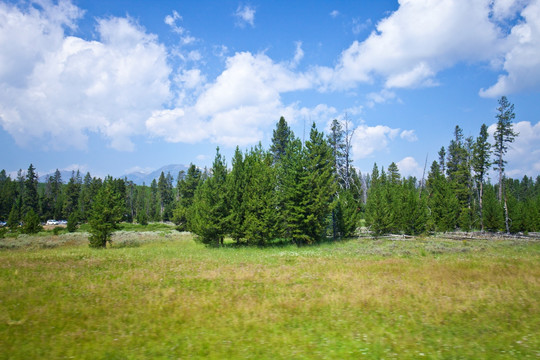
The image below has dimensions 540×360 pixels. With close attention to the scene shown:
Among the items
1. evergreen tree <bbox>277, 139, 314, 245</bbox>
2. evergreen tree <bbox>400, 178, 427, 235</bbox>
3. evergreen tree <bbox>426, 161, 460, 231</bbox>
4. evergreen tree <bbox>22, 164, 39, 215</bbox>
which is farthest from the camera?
evergreen tree <bbox>22, 164, 39, 215</bbox>

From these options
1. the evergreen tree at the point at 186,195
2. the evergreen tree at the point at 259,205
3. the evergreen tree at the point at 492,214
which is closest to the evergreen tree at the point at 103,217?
the evergreen tree at the point at 259,205

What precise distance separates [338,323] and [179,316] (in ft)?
17.2

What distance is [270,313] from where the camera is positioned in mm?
9367

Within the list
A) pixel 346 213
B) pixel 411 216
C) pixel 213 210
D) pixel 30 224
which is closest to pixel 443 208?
pixel 411 216

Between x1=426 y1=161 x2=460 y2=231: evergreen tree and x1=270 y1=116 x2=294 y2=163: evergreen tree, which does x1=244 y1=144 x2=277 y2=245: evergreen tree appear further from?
x1=426 y1=161 x2=460 y2=231: evergreen tree

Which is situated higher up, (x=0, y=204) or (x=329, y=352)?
(x=0, y=204)

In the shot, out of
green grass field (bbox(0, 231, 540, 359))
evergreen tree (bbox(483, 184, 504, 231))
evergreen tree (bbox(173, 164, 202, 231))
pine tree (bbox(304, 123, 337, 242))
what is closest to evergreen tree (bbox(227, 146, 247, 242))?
pine tree (bbox(304, 123, 337, 242))

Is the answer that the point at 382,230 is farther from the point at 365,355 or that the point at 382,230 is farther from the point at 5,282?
the point at 5,282

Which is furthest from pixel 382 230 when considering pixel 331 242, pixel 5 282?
pixel 5 282

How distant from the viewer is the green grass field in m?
6.95

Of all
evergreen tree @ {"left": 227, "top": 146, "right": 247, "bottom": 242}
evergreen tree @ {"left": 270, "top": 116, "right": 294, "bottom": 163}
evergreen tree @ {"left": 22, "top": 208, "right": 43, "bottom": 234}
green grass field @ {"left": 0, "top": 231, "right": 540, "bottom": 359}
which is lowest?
green grass field @ {"left": 0, "top": 231, "right": 540, "bottom": 359}

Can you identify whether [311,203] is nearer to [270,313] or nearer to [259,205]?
[259,205]

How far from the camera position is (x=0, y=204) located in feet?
268

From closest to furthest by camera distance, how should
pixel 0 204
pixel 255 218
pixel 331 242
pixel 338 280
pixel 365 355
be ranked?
pixel 365 355, pixel 338 280, pixel 255 218, pixel 331 242, pixel 0 204
